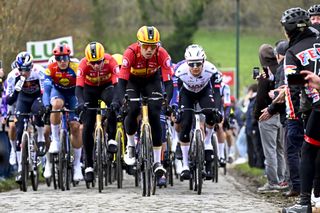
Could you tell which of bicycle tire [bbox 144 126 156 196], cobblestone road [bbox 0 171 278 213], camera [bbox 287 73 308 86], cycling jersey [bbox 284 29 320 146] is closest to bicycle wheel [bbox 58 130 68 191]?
cobblestone road [bbox 0 171 278 213]

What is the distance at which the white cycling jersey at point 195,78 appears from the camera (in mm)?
15586

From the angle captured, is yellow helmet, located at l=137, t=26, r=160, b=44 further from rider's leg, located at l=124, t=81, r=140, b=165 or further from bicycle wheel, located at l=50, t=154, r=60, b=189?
bicycle wheel, located at l=50, t=154, r=60, b=189

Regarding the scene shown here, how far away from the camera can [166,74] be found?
14.6 m

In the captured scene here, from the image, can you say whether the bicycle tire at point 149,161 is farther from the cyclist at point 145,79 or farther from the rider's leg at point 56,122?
the rider's leg at point 56,122

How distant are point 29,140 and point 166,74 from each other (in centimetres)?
314

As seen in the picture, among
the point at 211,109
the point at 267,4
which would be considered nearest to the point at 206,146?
the point at 211,109

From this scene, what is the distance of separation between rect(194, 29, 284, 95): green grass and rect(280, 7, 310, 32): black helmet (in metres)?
51.6

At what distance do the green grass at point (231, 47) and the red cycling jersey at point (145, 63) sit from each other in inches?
1883

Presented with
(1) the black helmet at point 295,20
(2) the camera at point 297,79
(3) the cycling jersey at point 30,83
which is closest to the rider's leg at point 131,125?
(3) the cycling jersey at point 30,83

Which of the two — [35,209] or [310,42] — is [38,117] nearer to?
[35,209]

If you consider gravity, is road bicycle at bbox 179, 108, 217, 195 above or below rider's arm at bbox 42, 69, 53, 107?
below

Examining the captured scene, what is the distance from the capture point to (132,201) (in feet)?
41.5

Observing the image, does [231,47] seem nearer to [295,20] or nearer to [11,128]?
[11,128]

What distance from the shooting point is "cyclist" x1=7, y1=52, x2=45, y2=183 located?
17.1 metres
